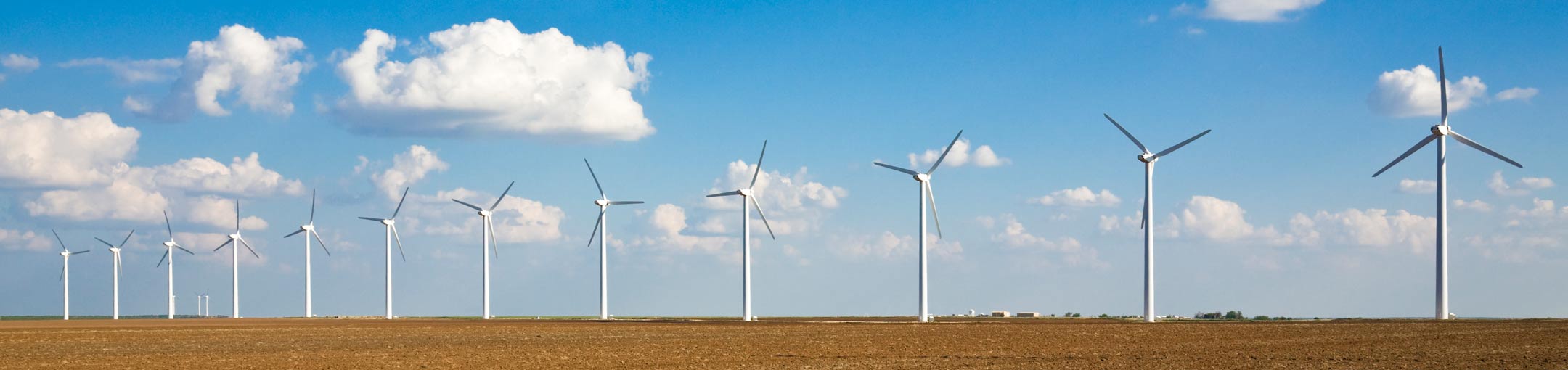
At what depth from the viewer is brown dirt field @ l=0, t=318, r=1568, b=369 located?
151ft

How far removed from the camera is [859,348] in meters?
57.1

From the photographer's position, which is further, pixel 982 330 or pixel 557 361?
pixel 982 330

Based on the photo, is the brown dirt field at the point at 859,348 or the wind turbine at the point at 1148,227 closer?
the brown dirt field at the point at 859,348

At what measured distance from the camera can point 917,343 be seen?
61.3 meters

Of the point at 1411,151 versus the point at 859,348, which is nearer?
the point at 859,348

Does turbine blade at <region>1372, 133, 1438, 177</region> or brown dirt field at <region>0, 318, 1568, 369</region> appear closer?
brown dirt field at <region>0, 318, 1568, 369</region>

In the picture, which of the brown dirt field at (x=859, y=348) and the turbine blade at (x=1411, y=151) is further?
the turbine blade at (x=1411, y=151)

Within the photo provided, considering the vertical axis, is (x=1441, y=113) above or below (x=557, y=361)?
above

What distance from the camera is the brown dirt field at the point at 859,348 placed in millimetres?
46062

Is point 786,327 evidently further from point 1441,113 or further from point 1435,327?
point 1441,113

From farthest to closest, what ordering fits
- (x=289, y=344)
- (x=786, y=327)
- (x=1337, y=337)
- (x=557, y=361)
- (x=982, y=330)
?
(x=786, y=327), (x=982, y=330), (x=289, y=344), (x=1337, y=337), (x=557, y=361)

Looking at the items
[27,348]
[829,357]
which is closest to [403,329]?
[27,348]

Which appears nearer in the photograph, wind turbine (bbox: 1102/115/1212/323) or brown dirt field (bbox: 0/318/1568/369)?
brown dirt field (bbox: 0/318/1568/369)

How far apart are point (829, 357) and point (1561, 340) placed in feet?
91.1
